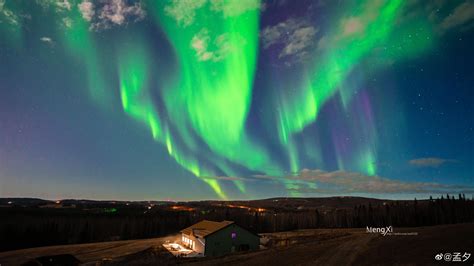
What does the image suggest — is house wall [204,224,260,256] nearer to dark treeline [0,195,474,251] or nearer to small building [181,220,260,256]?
small building [181,220,260,256]

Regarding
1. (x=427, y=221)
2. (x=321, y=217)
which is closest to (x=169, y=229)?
(x=321, y=217)

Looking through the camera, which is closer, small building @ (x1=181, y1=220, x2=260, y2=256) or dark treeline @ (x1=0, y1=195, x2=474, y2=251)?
small building @ (x1=181, y1=220, x2=260, y2=256)

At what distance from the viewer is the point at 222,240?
60656mm

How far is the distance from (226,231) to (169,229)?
245 feet

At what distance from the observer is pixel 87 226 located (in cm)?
11356

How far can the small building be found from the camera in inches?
2302

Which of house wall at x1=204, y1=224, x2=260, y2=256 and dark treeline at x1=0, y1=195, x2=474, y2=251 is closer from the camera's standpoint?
house wall at x1=204, y1=224, x2=260, y2=256

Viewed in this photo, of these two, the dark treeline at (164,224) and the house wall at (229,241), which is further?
the dark treeline at (164,224)

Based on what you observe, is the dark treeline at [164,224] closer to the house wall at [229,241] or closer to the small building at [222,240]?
the small building at [222,240]

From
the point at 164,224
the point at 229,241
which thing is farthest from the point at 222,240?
the point at 164,224

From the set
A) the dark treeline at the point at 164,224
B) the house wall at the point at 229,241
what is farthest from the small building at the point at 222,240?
the dark treeline at the point at 164,224

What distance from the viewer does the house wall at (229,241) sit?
58525mm

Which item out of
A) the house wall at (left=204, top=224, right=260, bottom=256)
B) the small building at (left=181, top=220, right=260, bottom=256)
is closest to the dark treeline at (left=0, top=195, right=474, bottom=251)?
the small building at (left=181, top=220, right=260, bottom=256)

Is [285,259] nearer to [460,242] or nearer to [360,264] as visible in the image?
[360,264]
